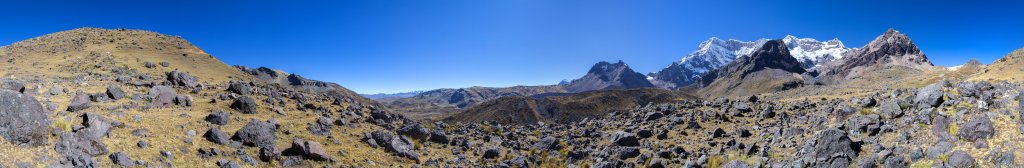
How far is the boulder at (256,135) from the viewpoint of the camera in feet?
87.5

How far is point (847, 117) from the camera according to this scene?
2931 centimetres

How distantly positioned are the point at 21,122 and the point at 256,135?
10721 millimetres

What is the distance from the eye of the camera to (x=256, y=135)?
27.3 meters

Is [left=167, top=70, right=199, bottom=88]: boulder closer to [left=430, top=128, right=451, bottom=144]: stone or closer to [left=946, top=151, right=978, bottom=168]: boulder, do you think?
[left=430, top=128, right=451, bottom=144]: stone

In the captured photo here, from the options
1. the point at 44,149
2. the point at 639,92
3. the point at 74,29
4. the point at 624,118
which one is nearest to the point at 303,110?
the point at 44,149

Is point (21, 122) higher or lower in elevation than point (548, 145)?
higher

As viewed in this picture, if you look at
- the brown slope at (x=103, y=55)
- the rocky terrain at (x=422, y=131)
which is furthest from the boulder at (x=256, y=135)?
the brown slope at (x=103, y=55)

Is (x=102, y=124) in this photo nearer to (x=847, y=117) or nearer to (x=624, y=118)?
(x=847, y=117)

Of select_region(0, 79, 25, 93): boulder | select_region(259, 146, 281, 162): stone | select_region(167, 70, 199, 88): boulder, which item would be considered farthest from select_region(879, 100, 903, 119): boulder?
select_region(167, 70, 199, 88): boulder

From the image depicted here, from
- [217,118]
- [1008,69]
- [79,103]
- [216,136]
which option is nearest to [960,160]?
[216,136]

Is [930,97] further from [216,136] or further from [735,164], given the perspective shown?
[216,136]

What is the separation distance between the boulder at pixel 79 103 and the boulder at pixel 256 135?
8943 millimetres

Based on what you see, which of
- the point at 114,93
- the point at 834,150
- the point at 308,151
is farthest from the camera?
the point at 114,93

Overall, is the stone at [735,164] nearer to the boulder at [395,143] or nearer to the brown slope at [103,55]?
the boulder at [395,143]
